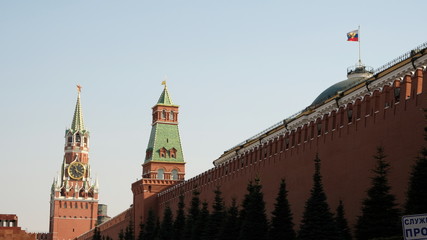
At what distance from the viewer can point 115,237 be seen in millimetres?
71500

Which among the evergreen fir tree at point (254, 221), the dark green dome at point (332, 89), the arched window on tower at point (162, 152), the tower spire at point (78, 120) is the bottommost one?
the evergreen fir tree at point (254, 221)

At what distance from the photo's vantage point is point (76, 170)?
383ft

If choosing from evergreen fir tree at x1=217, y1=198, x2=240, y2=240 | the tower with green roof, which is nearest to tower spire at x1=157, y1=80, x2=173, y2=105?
the tower with green roof

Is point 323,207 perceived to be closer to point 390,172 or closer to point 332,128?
point 390,172

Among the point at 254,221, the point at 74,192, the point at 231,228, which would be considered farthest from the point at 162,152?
the point at 74,192

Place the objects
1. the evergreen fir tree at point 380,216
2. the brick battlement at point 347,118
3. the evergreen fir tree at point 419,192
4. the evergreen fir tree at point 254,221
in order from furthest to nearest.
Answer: the evergreen fir tree at point 254,221
the brick battlement at point 347,118
the evergreen fir tree at point 380,216
the evergreen fir tree at point 419,192

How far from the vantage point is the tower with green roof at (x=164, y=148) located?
64.8 metres

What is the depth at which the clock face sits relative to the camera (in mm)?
116312

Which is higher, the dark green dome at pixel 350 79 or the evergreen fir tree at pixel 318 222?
the dark green dome at pixel 350 79

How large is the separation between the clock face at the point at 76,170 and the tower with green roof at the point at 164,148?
170ft

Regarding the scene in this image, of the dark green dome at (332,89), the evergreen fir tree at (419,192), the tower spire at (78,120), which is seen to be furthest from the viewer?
the tower spire at (78,120)

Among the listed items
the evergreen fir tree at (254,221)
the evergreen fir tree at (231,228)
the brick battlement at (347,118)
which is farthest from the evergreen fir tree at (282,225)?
the brick battlement at (347,118)

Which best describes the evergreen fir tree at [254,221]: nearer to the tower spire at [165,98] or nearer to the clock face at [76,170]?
the tower spire at [165,98]

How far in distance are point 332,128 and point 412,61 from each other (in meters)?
4.08
